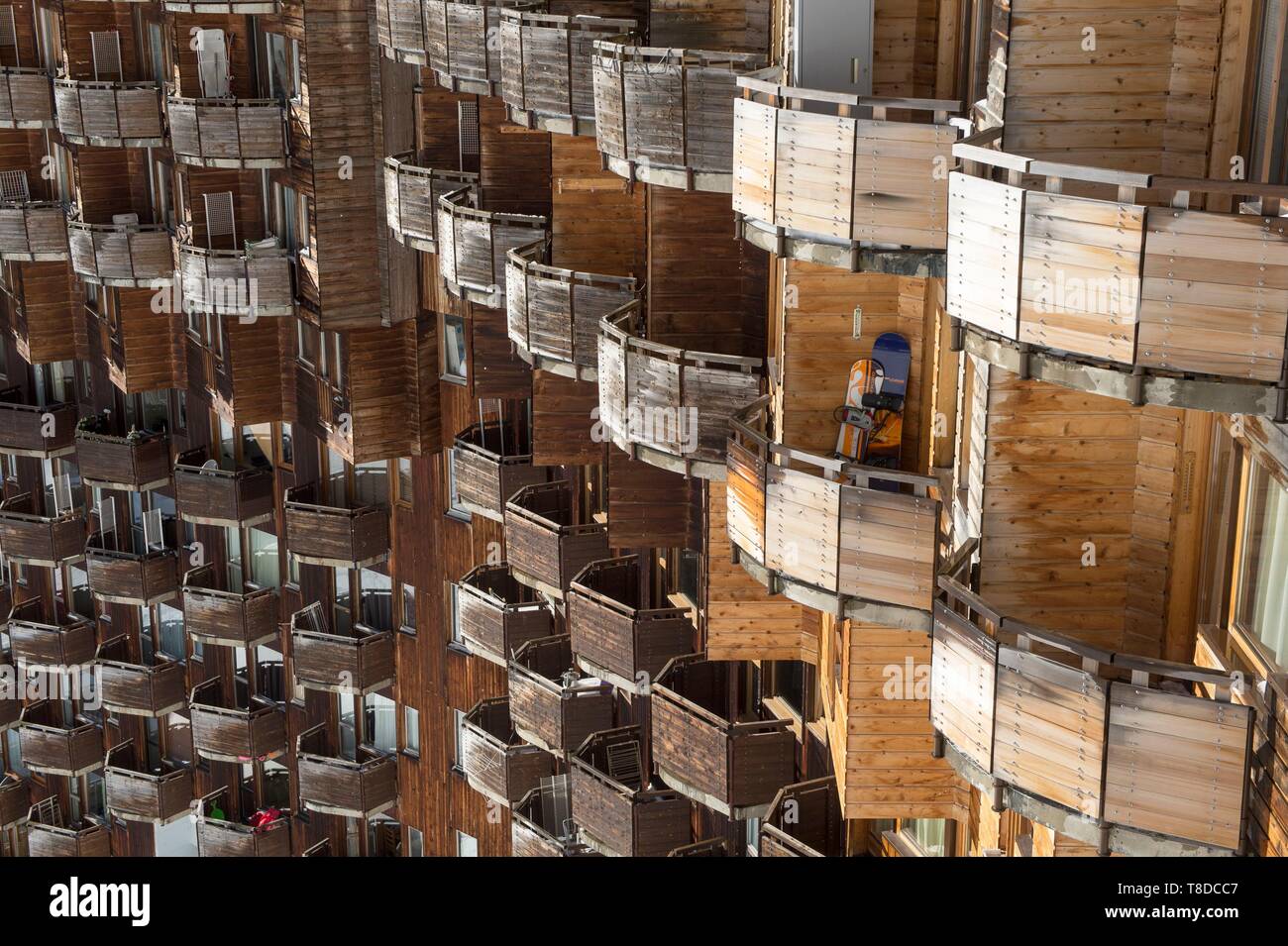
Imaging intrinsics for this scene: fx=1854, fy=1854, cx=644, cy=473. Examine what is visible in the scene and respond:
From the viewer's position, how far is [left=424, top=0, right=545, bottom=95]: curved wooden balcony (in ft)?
88.0

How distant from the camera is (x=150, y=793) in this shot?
43.8 metres

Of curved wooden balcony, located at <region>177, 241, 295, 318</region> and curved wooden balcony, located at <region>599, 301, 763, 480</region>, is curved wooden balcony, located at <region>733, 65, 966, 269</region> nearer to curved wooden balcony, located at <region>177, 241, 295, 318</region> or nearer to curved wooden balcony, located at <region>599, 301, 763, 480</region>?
curved wooden balcony, located at <region>599, 301, 763, 480</region>

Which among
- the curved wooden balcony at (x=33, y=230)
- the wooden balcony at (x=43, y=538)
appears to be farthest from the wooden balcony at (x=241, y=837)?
the curved wooden balcony at (x=33, y=230)

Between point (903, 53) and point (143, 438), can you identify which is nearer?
point (903, 53)

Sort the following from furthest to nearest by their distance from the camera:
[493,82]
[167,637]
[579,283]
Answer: [167,637] < [493,82] < [579,283]

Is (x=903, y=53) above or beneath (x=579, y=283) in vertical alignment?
above

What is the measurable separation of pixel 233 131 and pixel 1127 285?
79.6 ft

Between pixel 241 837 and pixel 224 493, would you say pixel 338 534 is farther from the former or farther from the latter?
pixel 241 837

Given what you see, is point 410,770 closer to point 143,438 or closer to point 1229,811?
point 143,438
